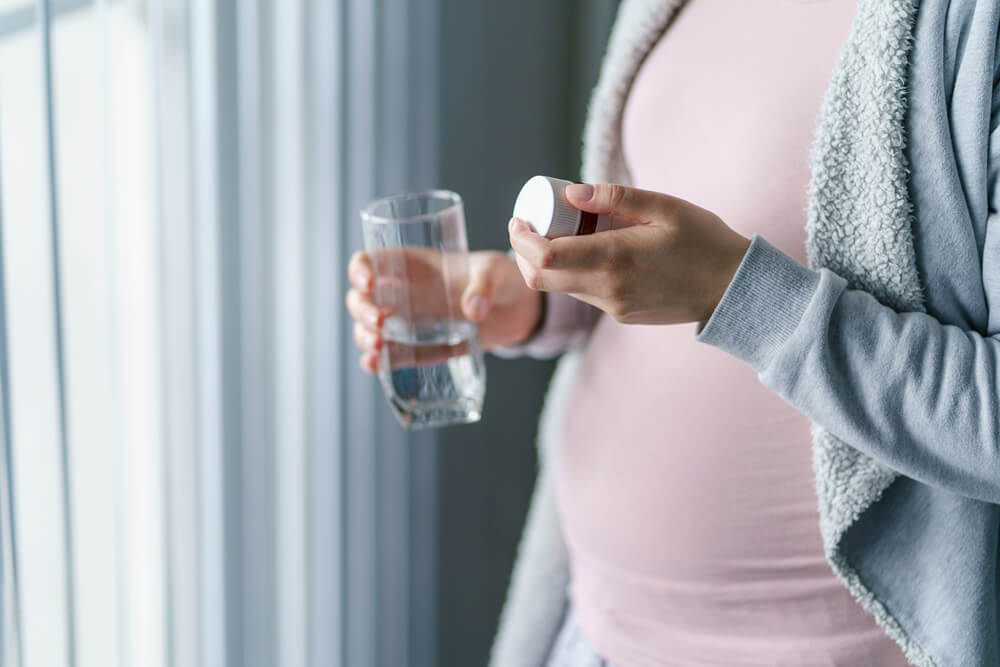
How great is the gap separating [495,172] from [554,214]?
85cm

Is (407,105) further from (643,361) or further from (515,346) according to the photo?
(643,361)

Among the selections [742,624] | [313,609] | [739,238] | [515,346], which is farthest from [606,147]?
[313,609]

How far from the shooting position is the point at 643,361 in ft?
2.40

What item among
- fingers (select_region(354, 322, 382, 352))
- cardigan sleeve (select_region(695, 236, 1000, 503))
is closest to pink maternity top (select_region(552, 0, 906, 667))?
cardigan sleeve (select_region(695, 236, 1000, 503))

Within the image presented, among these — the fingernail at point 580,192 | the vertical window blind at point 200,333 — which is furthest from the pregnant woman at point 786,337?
the vertical window blind at point 200,333

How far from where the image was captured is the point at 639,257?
20.0 inches

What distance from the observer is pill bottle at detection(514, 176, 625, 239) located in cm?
50

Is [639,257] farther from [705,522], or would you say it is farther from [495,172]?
[495,172]

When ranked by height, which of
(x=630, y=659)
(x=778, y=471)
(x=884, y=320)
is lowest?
(x=630, y=659)

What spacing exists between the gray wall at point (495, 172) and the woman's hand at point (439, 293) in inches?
17.9

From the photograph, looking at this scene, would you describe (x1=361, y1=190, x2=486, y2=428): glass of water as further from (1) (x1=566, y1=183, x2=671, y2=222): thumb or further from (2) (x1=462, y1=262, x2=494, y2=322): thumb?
(1) (x1=566, y1=183, x2=671, y2=222): thumb

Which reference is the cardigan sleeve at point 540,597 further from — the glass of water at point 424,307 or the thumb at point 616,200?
the thumb at point 616,200

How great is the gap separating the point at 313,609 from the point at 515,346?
18.0 inches

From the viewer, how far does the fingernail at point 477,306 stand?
A: 74 centimetres
